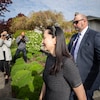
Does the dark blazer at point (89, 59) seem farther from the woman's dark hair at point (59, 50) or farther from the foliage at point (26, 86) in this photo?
the foliage at point (26, 86)

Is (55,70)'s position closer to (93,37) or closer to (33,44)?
(93,37)

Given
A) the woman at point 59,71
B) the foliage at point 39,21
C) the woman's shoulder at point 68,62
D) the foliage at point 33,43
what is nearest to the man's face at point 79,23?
the woman at point 59,71

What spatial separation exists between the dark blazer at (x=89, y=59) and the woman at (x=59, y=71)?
1.09 metres

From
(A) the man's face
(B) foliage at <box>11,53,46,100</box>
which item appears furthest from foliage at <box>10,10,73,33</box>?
(A) the man's face

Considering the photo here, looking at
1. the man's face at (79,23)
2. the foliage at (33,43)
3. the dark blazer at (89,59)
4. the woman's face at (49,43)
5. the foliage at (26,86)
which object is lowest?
the foliage at (33,43)

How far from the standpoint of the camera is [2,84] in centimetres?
753

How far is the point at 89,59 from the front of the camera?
382cm

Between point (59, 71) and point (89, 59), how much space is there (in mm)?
1238

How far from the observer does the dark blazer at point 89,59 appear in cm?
379

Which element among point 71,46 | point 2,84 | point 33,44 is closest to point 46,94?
point 71,46

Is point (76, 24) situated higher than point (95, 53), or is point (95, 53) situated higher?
point (76, 24)

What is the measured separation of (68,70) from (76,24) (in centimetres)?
161

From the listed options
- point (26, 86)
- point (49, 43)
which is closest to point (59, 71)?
point (49, 43)

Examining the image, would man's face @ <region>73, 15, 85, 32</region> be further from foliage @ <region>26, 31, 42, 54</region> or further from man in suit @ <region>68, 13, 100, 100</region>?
foliage @ <region>26, 31, 42, 54</region>
